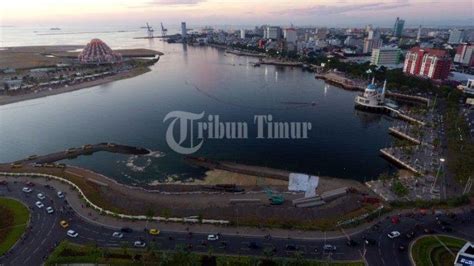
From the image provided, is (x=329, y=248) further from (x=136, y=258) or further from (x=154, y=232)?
(x=136, y=258)

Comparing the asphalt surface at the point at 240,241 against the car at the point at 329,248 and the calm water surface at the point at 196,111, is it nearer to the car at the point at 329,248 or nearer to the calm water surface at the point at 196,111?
the car at the point at 329,248

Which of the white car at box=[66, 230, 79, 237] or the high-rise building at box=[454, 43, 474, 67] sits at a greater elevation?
the high-rise building at box=[454, 43, 474, 67]

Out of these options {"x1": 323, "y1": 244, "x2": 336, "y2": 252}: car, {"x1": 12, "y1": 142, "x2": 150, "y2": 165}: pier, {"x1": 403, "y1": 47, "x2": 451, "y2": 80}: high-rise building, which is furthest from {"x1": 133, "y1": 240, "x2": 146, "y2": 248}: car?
{"x1": 403, "y1": 47, "x2": 451, "y2": 80}: high-rise building

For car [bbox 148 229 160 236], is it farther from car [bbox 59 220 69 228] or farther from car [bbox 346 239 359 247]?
car [bbox 346 239 359 247]

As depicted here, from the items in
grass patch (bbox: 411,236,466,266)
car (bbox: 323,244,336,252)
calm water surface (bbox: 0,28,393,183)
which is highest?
car (bbox: 323,244,336,252)

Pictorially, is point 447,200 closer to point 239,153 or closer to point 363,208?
point 363,208

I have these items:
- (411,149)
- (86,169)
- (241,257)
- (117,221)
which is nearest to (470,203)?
(411,149)
